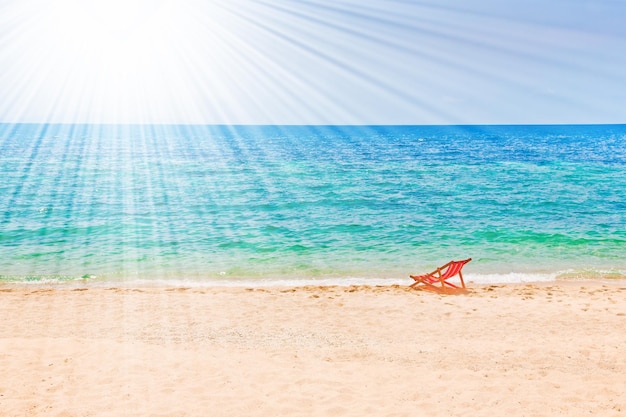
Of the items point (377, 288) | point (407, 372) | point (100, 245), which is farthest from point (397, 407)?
point (100, 245)

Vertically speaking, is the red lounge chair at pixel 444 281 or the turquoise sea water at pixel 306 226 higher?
the red lounge chair at pixel 444 281

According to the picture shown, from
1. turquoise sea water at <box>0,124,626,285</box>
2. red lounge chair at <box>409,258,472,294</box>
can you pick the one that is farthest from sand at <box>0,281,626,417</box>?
turquoise sea water at <box>0,124,626,285</box>

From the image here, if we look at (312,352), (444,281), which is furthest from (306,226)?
(312,352)

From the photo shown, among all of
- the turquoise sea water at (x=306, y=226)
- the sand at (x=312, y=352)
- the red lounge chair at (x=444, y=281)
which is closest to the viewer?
the sand at (x=312, y=352)

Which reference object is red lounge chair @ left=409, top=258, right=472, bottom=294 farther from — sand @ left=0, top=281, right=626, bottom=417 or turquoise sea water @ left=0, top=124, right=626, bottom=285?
turquoise sea water @ left=0, top=124, right=626, bottom=285

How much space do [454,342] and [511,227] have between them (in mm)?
13857

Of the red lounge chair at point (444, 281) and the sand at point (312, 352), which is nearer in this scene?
the sand at point (312, 352)

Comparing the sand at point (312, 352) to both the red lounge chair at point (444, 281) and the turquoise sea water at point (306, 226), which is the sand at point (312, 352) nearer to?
the red lounge chair at point (444, 281)

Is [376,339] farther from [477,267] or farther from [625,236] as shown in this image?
[625,236]

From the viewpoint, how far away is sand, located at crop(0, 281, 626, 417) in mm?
7074

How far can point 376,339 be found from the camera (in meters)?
10.0

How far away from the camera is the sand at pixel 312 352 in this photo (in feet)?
23.2

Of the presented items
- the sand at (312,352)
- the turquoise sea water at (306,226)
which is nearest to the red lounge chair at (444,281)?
the sand at (312,352)

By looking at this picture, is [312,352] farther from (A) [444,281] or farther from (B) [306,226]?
(B) [306,226]
